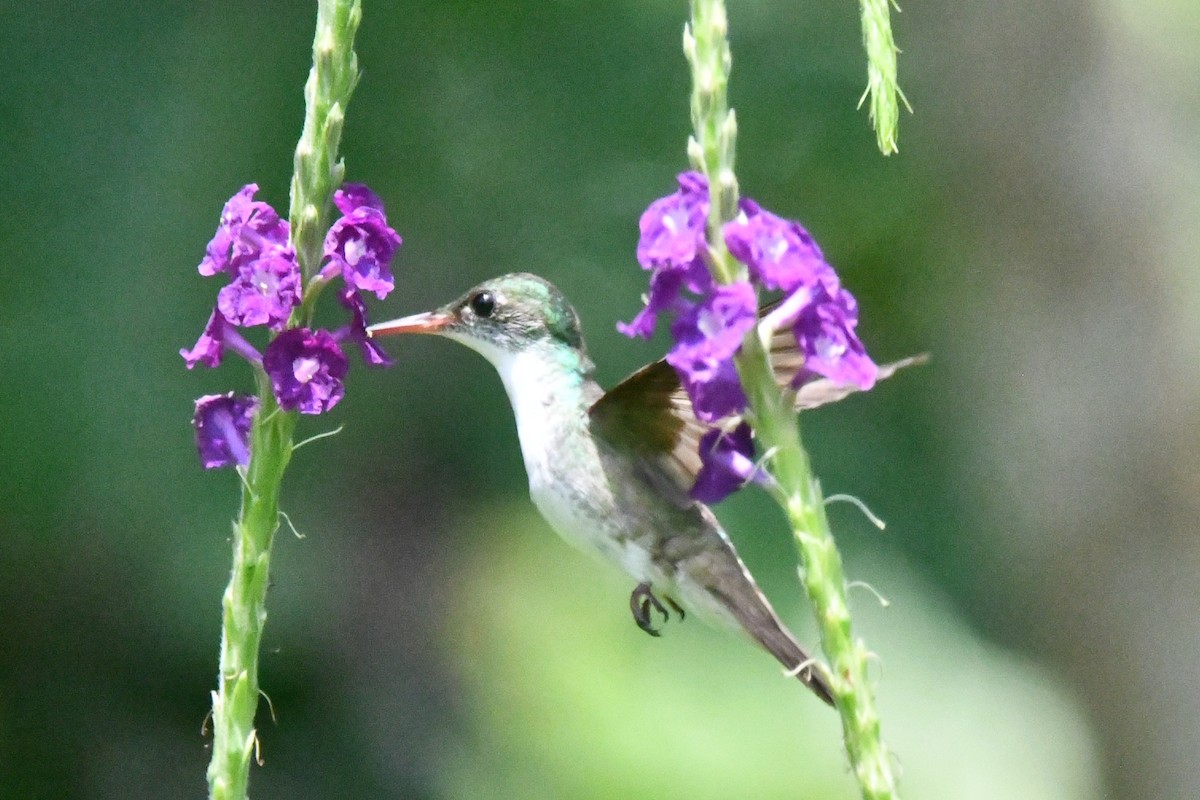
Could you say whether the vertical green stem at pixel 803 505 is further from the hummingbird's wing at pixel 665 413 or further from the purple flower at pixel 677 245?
the hummingbird's wing at pixel 665 413

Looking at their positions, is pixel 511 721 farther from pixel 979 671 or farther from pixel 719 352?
pixel 719 352

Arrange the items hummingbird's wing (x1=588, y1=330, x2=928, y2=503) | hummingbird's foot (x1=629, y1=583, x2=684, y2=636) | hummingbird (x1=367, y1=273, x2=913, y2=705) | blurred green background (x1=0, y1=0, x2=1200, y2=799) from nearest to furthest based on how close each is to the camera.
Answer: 1. hummingbird's wing (x1=588, y1=330, x2=928, y2=503)
2. hummingbird (x1=367, y1=273, x2=913, y2=705)
3. hummingbird's foot (x1=629, y1=583, x2=684, y2=636)
4. blurred green background (x1=0, y1=0, x2=1200, y2=799)

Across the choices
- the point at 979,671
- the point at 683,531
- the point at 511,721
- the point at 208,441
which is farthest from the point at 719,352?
the point at 979,671

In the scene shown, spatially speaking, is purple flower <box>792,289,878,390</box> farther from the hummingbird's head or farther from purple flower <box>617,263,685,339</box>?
the hummingbird's head

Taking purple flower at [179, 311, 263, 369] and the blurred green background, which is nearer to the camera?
purple flower at [179, 311, 263, 369]

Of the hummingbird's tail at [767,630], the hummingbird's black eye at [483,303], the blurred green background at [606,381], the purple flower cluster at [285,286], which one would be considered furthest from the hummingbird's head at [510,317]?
the blurred green background at [606,381]

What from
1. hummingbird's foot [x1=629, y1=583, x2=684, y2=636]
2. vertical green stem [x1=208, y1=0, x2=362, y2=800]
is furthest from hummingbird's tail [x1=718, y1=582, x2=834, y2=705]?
vertical green stem [x1=208, y1=0, x2=362, y2=800]

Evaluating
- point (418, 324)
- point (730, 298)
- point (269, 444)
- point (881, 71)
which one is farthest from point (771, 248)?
point (418, 324)
